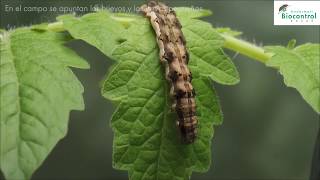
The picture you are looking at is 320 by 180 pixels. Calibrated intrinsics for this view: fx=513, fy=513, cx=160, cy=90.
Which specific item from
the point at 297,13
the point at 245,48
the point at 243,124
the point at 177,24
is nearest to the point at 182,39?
the point at 177,24

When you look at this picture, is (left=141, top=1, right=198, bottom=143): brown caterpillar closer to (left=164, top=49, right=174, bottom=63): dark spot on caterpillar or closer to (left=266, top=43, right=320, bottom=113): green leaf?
(left=164, top=49, right=174, bottom=63): dark spot on caterpillar

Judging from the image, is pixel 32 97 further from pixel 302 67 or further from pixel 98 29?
pixel 302 67

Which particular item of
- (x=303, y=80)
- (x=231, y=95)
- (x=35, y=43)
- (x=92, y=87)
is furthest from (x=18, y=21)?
(x=231, y=95)

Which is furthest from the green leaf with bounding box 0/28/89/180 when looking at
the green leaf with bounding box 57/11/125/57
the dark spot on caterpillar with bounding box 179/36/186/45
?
the dark spot on caterpillar with bounding box 179/36/186/45

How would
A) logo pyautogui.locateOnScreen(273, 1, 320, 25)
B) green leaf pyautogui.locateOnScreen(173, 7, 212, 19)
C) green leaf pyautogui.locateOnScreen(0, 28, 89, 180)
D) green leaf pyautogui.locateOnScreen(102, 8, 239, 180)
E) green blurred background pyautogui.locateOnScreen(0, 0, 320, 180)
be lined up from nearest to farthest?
green leaf pyautogui.locateOnScreen(0, 28, 89, 180) < green leaf pyautogui.locateOnScreen(102, 8, 239, 180) < green leaf pyautogui.locateOnScreen(173, 7, 212, 19) < logo pyautogui.locateOnScreen(273, 1, 320, 25) < green blurred background pyautogui.locateOnScreen(0, 0, 320, 180)

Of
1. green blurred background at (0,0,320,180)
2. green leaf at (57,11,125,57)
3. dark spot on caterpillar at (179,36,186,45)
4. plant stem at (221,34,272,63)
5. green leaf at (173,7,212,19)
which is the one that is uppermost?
green leaf at (173,7,212,19)
